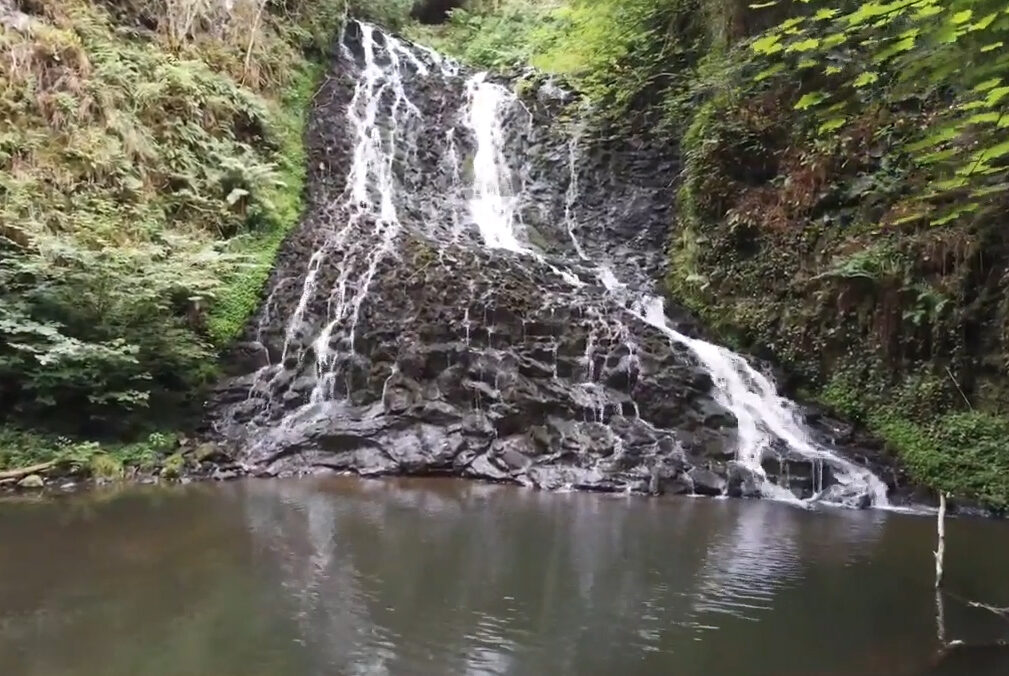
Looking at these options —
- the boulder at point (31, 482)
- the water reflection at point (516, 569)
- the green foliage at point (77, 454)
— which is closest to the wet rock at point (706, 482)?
the water reflection at point (516, 569)

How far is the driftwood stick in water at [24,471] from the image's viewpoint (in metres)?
8.69

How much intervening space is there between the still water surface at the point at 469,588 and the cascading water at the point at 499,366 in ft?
5.00

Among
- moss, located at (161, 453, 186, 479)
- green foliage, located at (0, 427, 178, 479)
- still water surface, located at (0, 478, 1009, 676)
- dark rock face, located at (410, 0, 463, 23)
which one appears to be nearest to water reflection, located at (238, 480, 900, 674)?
still water surface, located at (0, 478, 1009, 676)

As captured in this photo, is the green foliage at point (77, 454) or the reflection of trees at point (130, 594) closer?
the reflection of trees at point (130, 594)

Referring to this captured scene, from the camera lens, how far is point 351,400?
443 inches

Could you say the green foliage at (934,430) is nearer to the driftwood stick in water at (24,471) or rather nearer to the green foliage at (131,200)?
the green foliage at (131,200)

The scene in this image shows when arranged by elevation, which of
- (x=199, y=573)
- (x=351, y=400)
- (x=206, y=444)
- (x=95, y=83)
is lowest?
(x=199, y=573)

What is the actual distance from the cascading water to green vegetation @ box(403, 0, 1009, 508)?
2.82 ft

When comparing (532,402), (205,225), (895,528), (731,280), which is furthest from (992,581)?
(205,225)

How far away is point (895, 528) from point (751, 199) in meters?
6.69

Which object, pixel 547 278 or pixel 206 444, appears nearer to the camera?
pixel 206 444

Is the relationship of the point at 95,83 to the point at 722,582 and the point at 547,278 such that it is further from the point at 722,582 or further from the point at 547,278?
the point at 722,582

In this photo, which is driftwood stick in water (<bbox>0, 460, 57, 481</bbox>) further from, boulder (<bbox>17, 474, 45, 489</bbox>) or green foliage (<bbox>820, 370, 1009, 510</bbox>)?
green foliage (<bbox>820, 370, 1009, 510</bbox>)

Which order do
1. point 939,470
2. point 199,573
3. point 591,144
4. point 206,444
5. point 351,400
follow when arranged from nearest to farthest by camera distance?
1. point 199,573
2. point 939,470
3. point 206,444
4. point 351,400
5. point 591,144
